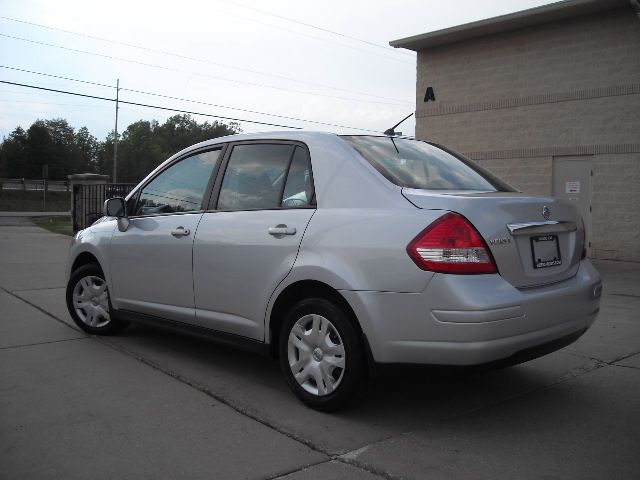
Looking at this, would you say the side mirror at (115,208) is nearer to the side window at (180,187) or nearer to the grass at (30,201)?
the side window at (180,187)

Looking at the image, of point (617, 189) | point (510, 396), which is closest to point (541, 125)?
point (617, 189)

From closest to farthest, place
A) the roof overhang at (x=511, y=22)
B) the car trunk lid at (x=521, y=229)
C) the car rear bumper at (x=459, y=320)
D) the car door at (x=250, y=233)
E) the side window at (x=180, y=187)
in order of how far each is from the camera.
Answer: the car rear bumper at (x=459, y=320)
the car trunk lid at (x=521, y=229)
the car door at (x=250, y=233)
the side window at (x=180, y=187)
the roof overhang at (x=511, y=22)

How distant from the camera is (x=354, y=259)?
137 inches

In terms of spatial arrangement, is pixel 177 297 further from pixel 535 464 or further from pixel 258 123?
pixel 258 123

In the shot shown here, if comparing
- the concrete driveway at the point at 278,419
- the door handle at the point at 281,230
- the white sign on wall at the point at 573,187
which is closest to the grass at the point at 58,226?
the white sign on wall at the point at 573,187

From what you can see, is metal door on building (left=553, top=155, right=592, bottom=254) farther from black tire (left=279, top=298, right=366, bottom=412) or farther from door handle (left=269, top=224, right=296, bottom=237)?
black tire (left=279, top=298, right=366, bottom=412)

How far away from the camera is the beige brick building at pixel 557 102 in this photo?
13195 mm

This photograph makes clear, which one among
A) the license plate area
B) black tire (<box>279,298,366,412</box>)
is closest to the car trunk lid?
the license plate area

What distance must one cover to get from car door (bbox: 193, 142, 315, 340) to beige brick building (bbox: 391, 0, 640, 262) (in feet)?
33.1

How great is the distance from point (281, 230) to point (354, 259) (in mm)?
626

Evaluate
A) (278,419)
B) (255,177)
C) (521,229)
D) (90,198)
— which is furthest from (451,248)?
(90,198)

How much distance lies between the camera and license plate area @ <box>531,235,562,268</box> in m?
3.52

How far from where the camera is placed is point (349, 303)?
3.48m

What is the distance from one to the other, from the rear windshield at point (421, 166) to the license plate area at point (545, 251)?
55 centimetres
